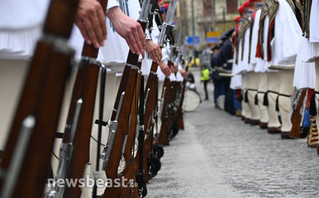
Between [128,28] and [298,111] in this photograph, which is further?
[298,111]

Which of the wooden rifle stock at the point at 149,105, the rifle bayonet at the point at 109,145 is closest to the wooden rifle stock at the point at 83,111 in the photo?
the rifle bayonet at the point at 109,145

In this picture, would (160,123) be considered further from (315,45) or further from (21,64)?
(21,64)

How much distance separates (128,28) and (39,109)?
4.49 feet

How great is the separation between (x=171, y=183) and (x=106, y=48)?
1.65 m

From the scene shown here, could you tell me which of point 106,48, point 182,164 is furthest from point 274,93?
point 106,48

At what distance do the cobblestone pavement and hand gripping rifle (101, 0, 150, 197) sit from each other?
1.36m

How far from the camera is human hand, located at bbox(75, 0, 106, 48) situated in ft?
5.62

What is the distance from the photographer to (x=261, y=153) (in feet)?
21.3

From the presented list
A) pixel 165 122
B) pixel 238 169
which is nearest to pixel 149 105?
pixel 238 169

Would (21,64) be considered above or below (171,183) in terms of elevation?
above

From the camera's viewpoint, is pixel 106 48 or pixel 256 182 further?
pixel 256 182

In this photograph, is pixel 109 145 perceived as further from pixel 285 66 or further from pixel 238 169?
pixel 285 66

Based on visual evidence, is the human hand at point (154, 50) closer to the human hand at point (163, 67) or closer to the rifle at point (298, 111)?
the human hand at point (163, 67)

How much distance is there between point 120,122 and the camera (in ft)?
9.18
